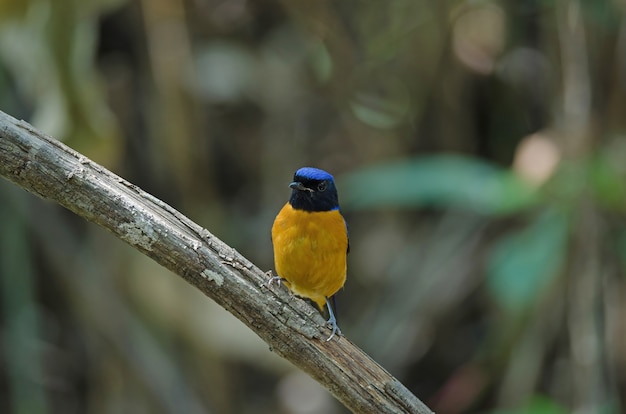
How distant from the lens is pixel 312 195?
3.84 m

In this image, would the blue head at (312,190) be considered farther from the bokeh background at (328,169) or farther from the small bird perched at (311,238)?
the bokeh background at (328,169)

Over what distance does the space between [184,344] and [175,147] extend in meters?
1.52

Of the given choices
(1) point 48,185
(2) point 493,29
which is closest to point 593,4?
(2) point 493,29

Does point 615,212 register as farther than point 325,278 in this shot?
Yes

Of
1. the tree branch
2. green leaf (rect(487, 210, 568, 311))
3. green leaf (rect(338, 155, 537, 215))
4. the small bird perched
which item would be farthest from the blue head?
the tree branch

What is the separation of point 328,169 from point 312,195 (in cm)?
292

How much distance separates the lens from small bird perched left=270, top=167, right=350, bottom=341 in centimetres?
374

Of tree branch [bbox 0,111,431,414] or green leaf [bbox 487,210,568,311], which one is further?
green leaf [bbox 487,210,568,311]

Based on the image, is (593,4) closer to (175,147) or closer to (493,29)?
(493,29)

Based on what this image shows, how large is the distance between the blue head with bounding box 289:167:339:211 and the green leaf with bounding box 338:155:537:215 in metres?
0.80

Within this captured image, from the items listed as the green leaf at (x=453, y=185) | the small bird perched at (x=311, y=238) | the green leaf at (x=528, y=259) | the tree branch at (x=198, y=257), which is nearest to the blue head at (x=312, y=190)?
the small bird perched at (x=311, y=238)

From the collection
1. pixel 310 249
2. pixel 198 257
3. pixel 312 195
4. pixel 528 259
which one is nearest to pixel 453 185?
pixel 528 259

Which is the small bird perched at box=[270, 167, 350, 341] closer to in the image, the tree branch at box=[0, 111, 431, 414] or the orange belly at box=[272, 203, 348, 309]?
the orange belly at box=[272, 203, 348, 309]

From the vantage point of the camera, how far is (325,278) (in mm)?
3809
